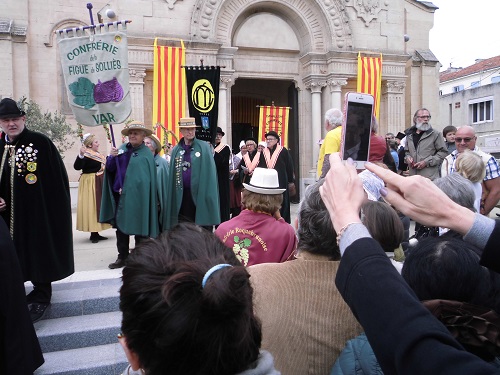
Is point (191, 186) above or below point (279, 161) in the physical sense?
below

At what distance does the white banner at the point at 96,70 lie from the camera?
17.2ft

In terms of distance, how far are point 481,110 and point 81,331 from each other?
111 ft

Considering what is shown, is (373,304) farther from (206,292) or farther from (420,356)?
(206,292)

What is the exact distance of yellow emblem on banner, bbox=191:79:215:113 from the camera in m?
8.37

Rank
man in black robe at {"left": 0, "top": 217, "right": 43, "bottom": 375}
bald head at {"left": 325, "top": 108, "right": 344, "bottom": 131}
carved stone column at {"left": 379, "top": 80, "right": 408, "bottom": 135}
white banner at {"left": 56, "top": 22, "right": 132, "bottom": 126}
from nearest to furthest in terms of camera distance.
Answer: man in black robe at {"left": 0, "top": 217, "right": 43, "bottom": 375} < bald head at {"left": 325, "top": 108, "right": 344, "bottom": 131} < white banner at {"left": 56, "top": 22, "right": 132, "bottom": 126} < carved stone column at {"left": 379, "top": 80, "right": 408, "bottom": 135}

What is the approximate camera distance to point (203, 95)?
335 inches

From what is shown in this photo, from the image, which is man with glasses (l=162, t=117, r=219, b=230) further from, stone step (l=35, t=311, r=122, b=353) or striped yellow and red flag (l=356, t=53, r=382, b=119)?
striped yellow and red flag (l=356, t=53, r=382, b=119)

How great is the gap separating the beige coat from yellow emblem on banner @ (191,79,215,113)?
22.1ft

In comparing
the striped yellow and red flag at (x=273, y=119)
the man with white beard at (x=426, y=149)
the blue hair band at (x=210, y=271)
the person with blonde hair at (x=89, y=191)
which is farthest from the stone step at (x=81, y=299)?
the striped yellow and red flag at (x=273, y=119)

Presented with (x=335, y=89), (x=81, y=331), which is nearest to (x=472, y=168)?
(x=81, y=331)

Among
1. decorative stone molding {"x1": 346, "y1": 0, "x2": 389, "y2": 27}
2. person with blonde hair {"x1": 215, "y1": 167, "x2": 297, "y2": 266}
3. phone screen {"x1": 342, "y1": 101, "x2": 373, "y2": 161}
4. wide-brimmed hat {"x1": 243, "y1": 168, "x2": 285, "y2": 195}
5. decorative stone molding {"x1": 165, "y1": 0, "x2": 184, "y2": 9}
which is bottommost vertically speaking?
person with blonde hair {"x1": 215, "y1": 167, "x2": 297, "y2": 266}

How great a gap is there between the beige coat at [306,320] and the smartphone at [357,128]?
0.49 m

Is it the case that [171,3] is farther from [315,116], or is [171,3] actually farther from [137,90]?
[315,116]

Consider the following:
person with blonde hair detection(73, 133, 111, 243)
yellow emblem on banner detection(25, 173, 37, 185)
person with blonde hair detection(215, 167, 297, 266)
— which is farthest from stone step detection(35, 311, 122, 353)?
person with blonde hair detection(73, 133, 111, 243)
